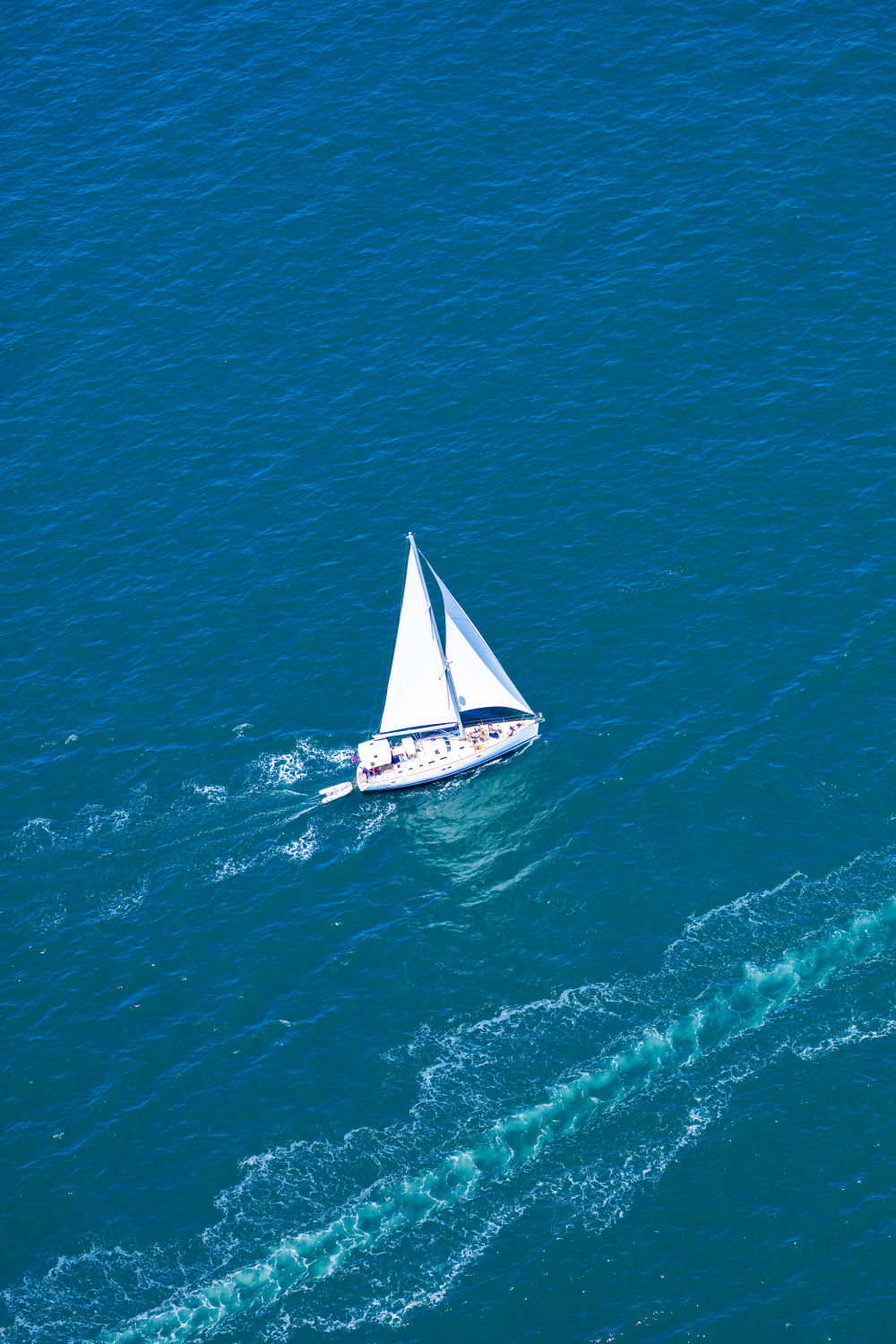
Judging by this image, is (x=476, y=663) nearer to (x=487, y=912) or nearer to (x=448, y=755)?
(x=448, y=755)

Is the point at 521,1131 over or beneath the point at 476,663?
beneath

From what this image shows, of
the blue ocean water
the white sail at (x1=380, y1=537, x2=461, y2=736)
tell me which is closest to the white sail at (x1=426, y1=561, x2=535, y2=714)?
the white sail at (x1=380, y1=537, x2=461, y2=736)

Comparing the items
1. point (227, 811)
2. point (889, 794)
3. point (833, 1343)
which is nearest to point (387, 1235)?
point (833, 1343)

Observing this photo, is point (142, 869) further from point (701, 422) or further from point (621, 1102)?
point (701, 422)

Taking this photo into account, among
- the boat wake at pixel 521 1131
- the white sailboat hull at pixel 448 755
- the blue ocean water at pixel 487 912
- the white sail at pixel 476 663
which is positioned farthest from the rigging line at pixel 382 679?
the boat wake at pixel 521 1131

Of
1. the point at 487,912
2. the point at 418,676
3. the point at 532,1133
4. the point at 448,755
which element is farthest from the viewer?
the point at 418,676

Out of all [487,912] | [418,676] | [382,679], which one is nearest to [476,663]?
[418,676]

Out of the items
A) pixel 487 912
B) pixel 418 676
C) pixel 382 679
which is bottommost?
pixel 487 912
